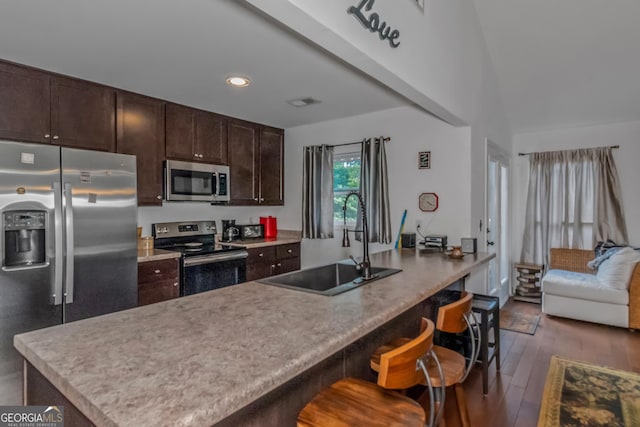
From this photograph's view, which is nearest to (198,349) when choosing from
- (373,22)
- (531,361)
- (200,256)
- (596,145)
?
(373,22)

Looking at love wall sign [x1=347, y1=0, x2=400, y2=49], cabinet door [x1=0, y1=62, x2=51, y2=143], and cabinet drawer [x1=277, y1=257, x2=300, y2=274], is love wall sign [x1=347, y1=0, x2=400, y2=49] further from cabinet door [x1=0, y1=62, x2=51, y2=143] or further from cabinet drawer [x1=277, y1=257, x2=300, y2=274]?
cabinet drawer [x1=277, y1=257, x2=300, y2=274]

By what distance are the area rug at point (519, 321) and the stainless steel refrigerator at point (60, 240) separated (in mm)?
3690

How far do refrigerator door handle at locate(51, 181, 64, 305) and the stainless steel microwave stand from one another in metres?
1.06

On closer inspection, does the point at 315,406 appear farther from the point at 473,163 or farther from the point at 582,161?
the point at 582,161

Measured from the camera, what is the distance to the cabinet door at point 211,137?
367cm

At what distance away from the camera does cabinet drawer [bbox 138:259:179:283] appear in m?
2.86

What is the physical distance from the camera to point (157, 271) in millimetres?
2959

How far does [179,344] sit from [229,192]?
296 cm

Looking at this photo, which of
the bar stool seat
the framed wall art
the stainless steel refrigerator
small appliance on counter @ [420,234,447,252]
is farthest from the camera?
the framed wall art

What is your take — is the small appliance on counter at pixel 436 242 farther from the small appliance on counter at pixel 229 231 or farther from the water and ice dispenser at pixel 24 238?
the water and ice dispenser at pixel 24 238

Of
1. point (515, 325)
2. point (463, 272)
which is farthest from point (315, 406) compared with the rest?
point (515, 325)

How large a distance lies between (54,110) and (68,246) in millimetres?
1071

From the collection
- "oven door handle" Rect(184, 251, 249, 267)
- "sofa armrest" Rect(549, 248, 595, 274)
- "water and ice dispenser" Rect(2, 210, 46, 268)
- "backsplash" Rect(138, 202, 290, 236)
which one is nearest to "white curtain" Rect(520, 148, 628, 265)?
"sofa armrest" Rect(549, 248, 595, 274)

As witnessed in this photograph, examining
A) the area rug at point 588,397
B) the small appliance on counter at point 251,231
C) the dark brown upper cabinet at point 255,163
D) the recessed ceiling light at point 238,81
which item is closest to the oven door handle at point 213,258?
the small appliance on counter at point 251,231
